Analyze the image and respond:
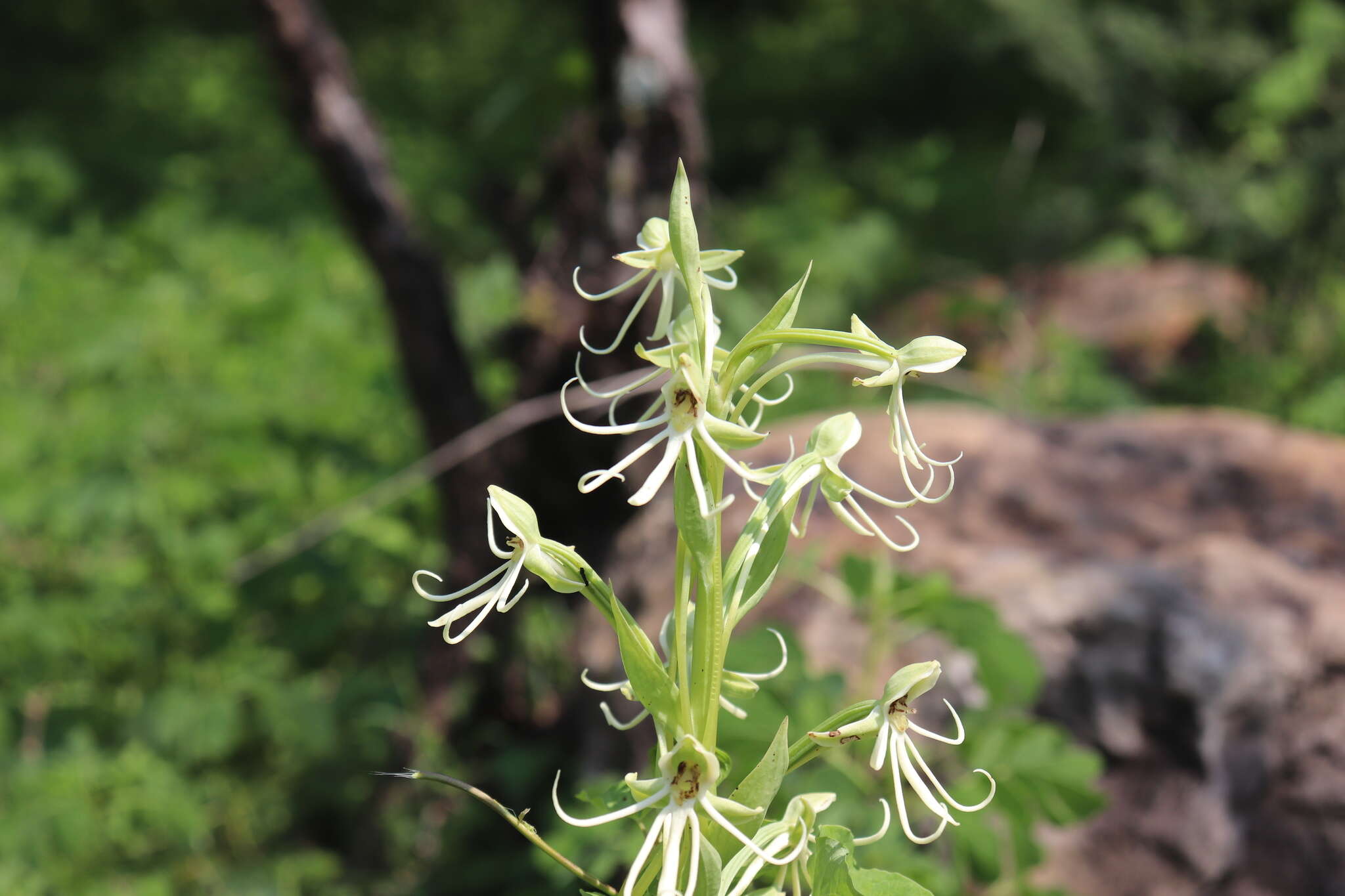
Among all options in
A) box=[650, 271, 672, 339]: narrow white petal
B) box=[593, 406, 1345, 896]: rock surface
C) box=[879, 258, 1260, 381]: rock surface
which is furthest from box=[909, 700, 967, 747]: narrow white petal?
box=[879, 258, 1260, 381]: rock surface

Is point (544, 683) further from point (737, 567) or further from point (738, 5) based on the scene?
point (738, 5)

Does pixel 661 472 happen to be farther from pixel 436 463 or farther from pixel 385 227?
pixel 385 227

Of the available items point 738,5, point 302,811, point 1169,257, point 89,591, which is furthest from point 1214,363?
point 738,5

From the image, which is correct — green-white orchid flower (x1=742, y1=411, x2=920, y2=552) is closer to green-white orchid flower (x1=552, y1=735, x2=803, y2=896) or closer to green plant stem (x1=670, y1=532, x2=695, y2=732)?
green plant stem (x1=670, y1=532, x2=695, y2=732)

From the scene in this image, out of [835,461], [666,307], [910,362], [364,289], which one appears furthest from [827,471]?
[364,289]

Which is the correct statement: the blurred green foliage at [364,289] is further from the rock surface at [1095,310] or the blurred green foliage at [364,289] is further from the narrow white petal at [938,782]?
the narrow white petal at [938,782]

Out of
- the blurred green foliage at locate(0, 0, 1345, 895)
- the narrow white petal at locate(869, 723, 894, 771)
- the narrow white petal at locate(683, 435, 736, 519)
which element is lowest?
the blurred green foliage at locate(0, 0, 1345, 895)
